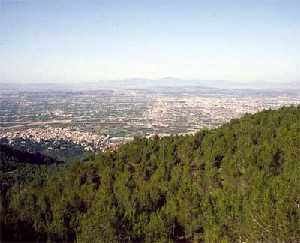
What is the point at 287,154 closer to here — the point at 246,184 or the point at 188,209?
the point at 246,184

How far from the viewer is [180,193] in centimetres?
2323

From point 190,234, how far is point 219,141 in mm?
9562

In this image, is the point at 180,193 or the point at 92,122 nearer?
the point at 180,193

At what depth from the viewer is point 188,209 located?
21.5 meters

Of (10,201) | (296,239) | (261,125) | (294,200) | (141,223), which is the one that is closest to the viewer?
(296,239)

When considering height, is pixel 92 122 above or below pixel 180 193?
below

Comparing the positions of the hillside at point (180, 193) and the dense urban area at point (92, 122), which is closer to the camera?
the hillside at point (180, 193)

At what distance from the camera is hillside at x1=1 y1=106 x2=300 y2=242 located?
1698 cm

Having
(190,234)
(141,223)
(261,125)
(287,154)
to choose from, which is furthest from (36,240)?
(261,125)

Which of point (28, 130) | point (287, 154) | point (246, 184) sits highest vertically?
point (287, 154)

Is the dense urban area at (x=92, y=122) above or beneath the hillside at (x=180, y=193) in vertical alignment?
beneath

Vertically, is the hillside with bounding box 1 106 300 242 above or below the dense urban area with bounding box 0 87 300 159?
above

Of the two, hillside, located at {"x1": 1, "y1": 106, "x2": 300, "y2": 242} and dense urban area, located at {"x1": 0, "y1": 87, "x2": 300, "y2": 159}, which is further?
dense urban area, located at {"x1": 0, "y1": 87, "x2": 300, "y2": 159}

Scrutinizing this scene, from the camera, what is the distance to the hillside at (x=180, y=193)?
1698 cm
